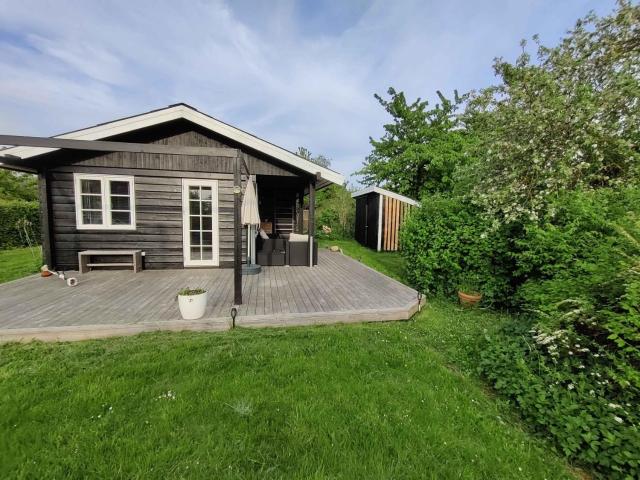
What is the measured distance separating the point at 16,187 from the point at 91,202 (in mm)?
15598

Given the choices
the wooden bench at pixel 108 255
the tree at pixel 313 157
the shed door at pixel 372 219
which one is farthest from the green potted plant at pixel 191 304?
the tree at pixel 313 157

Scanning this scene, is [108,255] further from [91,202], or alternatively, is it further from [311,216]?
[311,216]

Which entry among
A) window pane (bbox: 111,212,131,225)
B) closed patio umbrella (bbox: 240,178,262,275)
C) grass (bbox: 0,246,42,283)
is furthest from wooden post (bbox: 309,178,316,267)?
grass (bbox: 0,246,42,283)

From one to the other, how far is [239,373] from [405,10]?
10067 millimetres

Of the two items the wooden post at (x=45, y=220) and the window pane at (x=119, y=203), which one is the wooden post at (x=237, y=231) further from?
the wooden post at (x=45, y=220)

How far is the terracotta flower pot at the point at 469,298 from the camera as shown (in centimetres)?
433

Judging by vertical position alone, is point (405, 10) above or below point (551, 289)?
above

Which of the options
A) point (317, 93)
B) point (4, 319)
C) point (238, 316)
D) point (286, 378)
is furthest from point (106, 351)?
point (317, 93)

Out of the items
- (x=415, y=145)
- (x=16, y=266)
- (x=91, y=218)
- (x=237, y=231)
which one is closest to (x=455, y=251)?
(x=237, y=231)

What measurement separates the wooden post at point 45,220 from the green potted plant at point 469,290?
333 inches

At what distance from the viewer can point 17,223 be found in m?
9.57

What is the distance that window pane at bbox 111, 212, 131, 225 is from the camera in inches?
242

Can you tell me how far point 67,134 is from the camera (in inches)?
202

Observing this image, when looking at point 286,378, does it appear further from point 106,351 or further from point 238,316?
point 106,351
